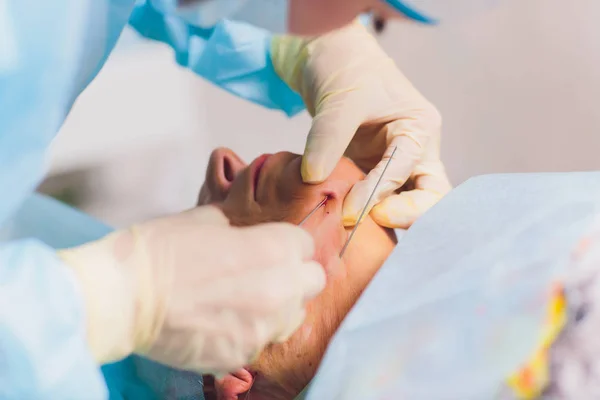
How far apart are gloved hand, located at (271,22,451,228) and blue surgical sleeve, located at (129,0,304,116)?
0.30ft

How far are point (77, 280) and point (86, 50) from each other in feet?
1.05

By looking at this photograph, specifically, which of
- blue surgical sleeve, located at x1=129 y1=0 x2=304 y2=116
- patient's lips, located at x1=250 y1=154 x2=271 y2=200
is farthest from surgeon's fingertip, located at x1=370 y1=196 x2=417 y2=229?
blue surgical sleeve, located at x1=129 y1=0 x2=304 y2=116

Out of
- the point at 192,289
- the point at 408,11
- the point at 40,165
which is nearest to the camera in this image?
the point at 192,289

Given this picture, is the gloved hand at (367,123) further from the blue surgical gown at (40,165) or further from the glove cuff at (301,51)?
the blue surgical gown at (40,165)

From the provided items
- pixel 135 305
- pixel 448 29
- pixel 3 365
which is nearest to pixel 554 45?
pixel 448 29

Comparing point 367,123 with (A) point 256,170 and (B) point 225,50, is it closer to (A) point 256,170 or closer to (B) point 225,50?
(A) point 256,170

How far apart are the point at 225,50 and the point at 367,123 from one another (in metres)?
0.35

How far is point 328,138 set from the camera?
0.86 metres

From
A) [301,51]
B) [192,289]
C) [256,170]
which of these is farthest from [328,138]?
[192,289]

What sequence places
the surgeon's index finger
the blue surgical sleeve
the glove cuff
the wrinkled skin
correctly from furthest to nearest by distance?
the blue surgical sleeve
the glove cuff
the wrinkled skin
the surgeon's index finger

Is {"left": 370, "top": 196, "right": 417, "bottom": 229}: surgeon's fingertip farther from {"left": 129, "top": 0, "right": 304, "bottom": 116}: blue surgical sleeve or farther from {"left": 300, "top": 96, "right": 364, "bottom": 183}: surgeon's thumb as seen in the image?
{"left": 129, "top": 0, "right": 304, "bottom": 116}: blue surgical sleeve

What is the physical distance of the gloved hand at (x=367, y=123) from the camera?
34.0 inches

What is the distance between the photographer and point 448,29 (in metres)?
1.48

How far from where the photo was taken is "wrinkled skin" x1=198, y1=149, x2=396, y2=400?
778mm
